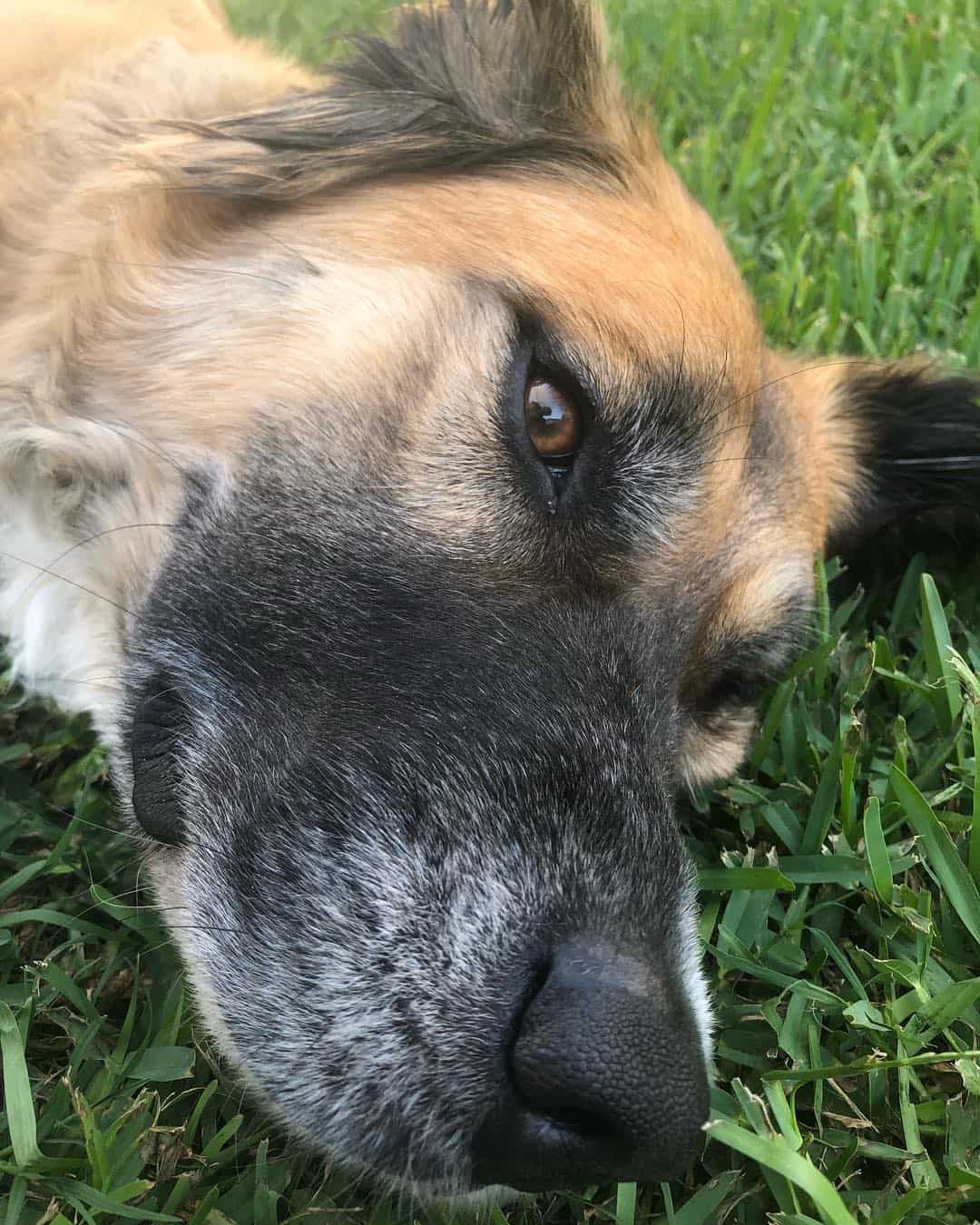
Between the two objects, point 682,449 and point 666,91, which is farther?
point 666,91

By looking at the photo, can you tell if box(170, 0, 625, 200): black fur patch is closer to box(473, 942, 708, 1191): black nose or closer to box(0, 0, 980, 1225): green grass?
box(0, 0, 980, 1225): green grass

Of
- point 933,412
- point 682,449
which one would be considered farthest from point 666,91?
point 682,449

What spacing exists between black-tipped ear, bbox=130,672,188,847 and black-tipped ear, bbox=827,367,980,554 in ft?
6.58

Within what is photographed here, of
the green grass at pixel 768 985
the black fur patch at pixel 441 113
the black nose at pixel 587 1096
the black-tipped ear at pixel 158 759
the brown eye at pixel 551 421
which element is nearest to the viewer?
the black nose at pixel 587 1096

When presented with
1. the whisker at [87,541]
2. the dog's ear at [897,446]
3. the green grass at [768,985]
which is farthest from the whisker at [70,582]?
the dog's ear at [897,446]

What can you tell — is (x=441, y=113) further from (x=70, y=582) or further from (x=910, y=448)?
(x=910, y=448)

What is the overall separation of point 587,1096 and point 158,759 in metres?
0.98

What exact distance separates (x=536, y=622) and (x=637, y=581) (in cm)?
30

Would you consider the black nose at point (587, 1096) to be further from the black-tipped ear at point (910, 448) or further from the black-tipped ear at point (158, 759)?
the black-tipped ear at point (910, 448)

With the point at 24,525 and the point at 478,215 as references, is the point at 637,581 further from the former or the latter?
the point at 24,525

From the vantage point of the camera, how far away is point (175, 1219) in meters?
1.51

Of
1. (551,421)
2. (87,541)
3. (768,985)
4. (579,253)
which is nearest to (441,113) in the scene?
(579,253)

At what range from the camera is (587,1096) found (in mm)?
1395

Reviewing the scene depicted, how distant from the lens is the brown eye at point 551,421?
1996mm
